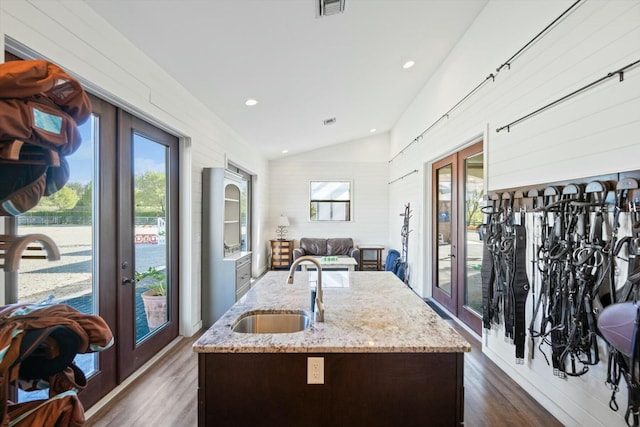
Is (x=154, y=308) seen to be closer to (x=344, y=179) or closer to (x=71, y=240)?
(x=71, y=240)

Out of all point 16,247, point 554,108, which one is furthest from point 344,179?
point 16,247

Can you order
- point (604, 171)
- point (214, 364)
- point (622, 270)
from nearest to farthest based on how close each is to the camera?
1. point (214, 364)
2. point (622, 270)
3. point (604, 171)

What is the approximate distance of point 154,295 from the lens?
125 inches

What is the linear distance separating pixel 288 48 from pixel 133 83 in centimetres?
145

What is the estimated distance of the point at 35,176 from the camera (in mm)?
982

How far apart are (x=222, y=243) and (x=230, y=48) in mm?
2224

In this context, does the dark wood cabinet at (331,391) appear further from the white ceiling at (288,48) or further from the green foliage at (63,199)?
the white ceiling at (288,48)

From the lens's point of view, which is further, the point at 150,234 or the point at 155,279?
Result: the point at 155,279

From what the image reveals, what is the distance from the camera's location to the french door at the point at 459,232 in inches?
146

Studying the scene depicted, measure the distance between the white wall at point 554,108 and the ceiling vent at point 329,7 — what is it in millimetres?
1546

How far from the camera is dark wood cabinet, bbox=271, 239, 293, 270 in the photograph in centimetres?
785

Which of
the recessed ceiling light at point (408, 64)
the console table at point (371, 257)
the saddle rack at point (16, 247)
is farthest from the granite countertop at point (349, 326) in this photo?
the console table at point (371, 257)

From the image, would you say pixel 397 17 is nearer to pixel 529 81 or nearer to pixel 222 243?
pixel 529 81

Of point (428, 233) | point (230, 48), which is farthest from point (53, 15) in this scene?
point (428, 233)
